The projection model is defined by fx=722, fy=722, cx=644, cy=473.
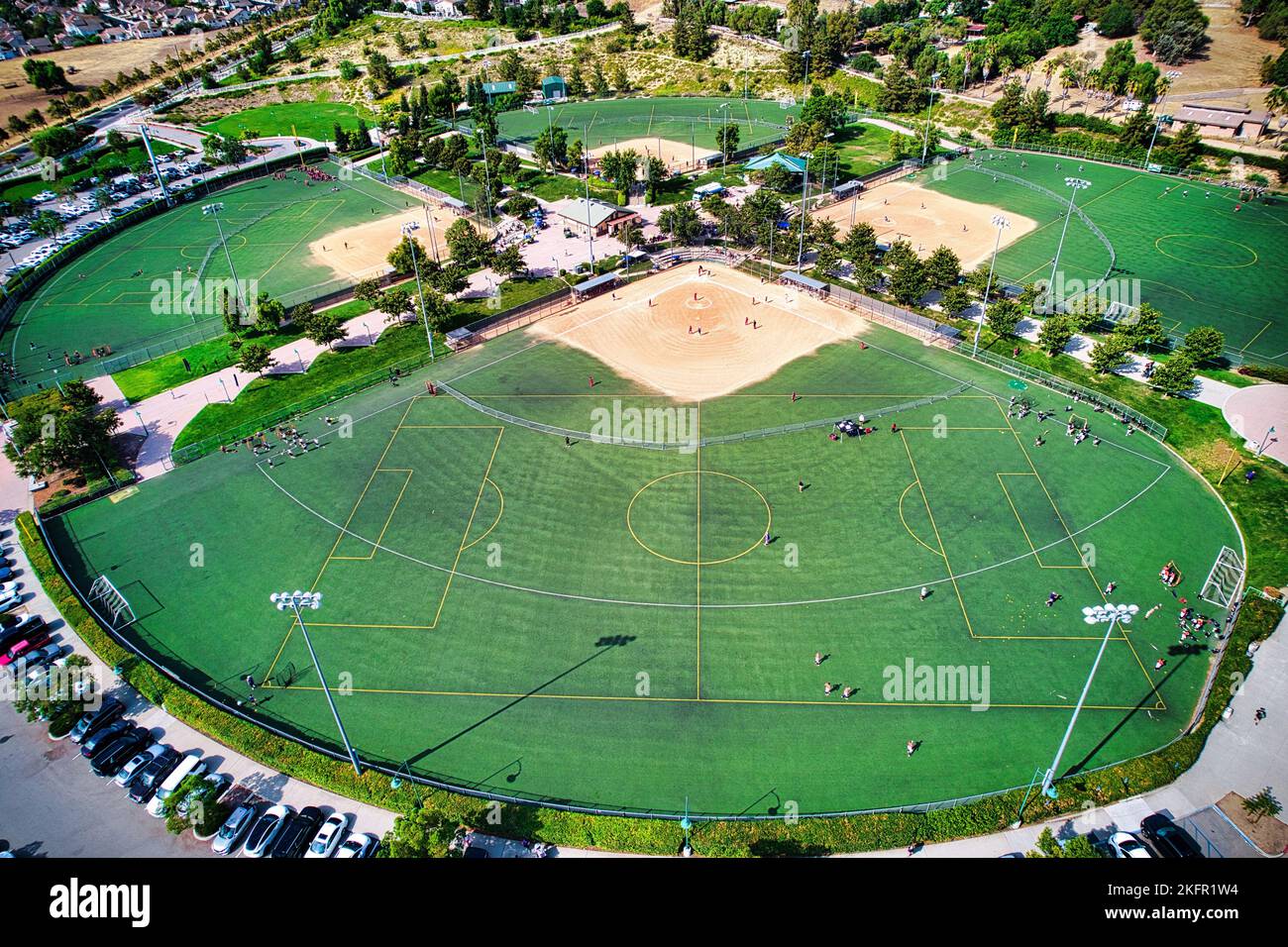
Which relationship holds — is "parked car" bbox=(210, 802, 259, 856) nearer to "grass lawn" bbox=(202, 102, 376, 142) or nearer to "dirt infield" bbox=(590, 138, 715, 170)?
"dirt infield" bbox=(590, 138, 715, 170)

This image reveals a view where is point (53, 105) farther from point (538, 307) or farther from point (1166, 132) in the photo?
point (1166, 132)

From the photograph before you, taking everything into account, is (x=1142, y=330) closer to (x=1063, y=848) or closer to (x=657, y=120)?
(x=1063, y=848)

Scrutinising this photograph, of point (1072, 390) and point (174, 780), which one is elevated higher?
point (1072, 390)

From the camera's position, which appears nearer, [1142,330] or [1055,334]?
[1142,330]

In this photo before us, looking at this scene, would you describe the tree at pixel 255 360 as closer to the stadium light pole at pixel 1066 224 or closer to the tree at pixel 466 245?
the tree at pixel 466 245

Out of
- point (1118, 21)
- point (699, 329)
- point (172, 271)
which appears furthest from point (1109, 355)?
point (1118, 21)
